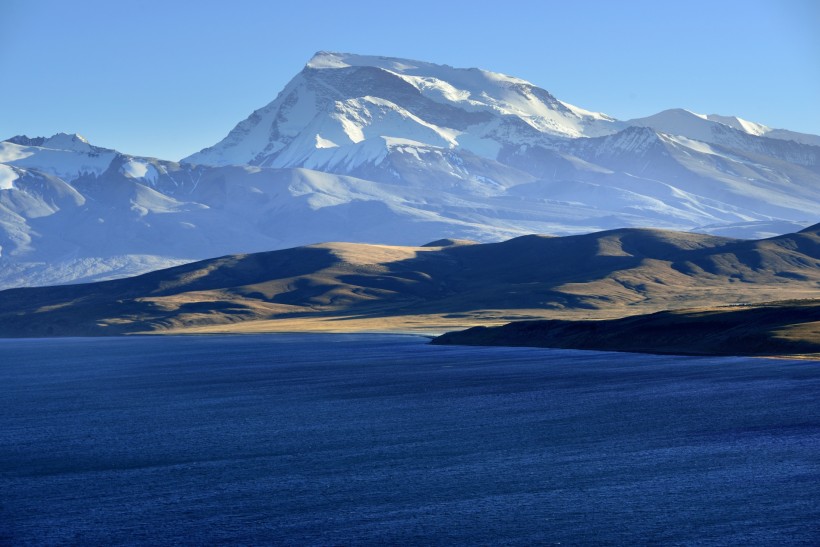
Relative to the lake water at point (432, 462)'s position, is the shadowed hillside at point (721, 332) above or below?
above

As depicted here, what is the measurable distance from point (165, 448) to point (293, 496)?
2380 centimetres

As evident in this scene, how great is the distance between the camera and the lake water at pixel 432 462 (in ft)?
192

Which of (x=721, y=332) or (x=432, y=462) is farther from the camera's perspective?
(x=721, y=332)

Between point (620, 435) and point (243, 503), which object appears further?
point (620, 435)

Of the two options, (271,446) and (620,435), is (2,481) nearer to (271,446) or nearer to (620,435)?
(271,446)

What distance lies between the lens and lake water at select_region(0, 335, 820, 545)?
58.7 m

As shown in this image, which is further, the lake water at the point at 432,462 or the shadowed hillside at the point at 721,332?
the shadowed hillside at the point at 721,332

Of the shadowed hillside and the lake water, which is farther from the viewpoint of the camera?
the shadowed hillside

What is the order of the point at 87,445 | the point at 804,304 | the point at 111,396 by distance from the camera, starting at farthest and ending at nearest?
1. the point at 804,304
2. the point at 111,396
3. the point at 87,445

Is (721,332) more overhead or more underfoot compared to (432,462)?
more overhead

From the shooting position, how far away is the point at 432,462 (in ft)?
251

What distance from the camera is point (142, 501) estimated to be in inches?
2625

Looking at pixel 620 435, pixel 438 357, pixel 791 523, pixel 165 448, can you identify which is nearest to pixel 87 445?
pixel 165 448

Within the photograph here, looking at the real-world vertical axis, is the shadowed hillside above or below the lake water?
above
